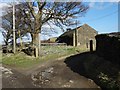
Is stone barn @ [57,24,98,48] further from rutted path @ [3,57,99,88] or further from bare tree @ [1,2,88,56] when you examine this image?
rutted path @ [3,57,99,88]

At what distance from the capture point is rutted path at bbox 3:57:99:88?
15.4m

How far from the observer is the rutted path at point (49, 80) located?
15352 mm

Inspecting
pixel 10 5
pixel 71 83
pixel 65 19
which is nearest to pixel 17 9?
pixel 10 5

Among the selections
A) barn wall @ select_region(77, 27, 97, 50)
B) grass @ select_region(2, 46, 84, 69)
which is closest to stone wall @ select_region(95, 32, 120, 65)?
grass @ select_region(2, 46, 84, 69)

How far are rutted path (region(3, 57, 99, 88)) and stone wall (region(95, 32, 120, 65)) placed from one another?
2.81m

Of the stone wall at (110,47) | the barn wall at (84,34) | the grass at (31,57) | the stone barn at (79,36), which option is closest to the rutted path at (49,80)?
the stone wall at (110,47)

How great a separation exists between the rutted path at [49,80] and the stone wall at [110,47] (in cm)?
281

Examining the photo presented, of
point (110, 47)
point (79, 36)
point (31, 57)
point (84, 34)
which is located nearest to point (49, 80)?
point (110, 47)

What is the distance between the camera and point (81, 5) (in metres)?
34.6

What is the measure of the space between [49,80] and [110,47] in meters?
5.63

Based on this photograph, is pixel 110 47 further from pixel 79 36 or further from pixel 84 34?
pixel 84 34

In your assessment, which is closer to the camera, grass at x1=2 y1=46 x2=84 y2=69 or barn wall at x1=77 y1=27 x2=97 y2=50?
grass at x1=2 y1=46 x2=84 y2=69

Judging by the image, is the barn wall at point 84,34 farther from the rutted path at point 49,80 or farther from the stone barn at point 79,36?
the rutted path at point 49,80

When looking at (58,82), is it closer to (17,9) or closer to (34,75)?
(34,75)
